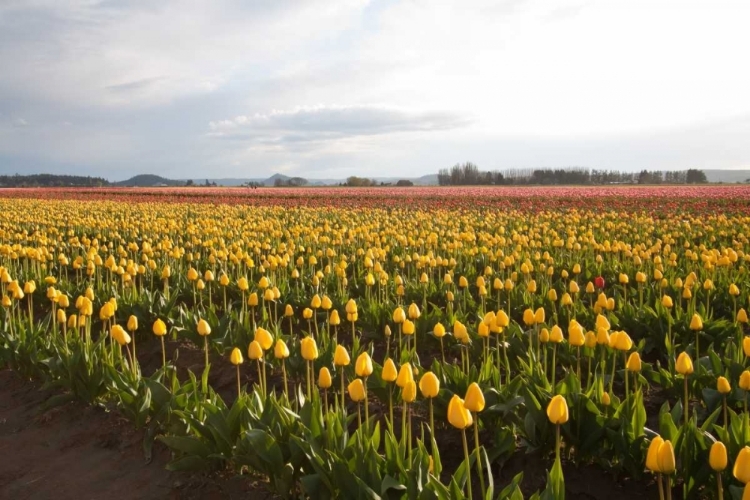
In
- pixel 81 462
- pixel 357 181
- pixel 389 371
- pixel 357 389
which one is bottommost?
pixel 81 462

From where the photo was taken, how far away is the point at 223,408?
139 inches

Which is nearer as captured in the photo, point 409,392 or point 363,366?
point 409,392

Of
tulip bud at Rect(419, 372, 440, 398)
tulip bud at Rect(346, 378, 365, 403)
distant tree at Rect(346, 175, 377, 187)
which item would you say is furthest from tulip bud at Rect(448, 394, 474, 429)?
distant tree at Rect(346, 175, 377, 187)

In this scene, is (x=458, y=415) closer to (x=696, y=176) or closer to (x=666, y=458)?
(x=666, y=458)

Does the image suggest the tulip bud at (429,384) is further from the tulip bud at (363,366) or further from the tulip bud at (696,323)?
the tulip bud at (696,323)

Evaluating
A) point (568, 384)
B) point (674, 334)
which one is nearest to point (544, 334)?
point (568, 384)

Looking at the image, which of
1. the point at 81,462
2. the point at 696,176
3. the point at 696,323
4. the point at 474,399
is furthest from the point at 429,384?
the point at 696,176

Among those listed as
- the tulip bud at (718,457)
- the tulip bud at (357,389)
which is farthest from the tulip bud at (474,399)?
the tulip bud at (718,457)

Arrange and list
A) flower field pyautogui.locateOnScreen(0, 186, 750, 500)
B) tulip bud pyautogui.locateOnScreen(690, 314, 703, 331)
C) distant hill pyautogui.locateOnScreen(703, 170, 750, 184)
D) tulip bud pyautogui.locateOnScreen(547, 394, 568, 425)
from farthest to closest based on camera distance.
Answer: distant hill pyautogui.locateOnScreen(703, 170, 750, 184) < tulip bud pyautogui.locateOnScreen(690, 314, 703, 331) < flower field pyautogui.locateOnScreen(0, 186, 750, 500) < tulip bud pyautogui.locateOnScreen(547, 394, 568, 425)

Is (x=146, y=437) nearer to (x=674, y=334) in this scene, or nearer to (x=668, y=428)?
(x=668, y=428)

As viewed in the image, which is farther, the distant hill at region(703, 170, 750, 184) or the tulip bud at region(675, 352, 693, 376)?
the distant hill at region(703, 170, 750, 184)

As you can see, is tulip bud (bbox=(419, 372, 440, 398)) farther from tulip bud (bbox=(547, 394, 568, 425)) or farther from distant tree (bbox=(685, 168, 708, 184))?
distant tree (bbox=(685, 168, 708, 184))

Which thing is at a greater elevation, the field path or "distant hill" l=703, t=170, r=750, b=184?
"distant hill" l=703, t=170, r=750, b=184

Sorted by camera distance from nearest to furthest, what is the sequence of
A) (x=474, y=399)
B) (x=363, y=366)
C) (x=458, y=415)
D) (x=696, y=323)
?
(x=458, y=415) < (x=474, y=399) < (x=363, y=366) < (x=696, y=323)
